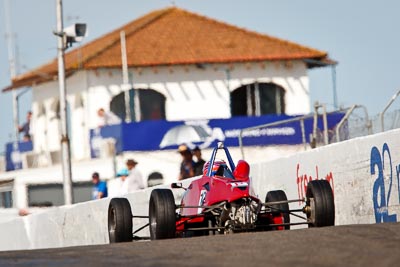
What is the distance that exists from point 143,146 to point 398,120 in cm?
2677

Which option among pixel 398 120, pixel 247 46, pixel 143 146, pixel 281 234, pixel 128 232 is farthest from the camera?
pixel 247 46

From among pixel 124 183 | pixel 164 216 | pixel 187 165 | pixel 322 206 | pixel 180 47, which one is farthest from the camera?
pixel 180 47

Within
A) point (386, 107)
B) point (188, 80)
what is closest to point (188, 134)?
point (188, 80)

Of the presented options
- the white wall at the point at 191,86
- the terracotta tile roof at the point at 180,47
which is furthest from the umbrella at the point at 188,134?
the terracotta tile roof at the point at 180,47

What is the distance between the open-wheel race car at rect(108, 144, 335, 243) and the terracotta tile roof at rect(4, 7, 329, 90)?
1437 inches

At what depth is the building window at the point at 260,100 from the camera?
54.0 meters

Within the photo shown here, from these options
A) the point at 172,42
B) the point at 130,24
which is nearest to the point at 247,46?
the point at 172,42

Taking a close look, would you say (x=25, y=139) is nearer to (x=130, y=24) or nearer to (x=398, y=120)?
(x=130, y=24)

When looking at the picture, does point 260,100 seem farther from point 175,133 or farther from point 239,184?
point 239,184

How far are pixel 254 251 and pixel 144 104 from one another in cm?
4257

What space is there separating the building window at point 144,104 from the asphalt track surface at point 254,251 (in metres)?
40.0

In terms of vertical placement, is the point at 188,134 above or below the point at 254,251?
above

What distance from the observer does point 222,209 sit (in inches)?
612

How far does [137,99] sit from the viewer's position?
53531 millimetres
